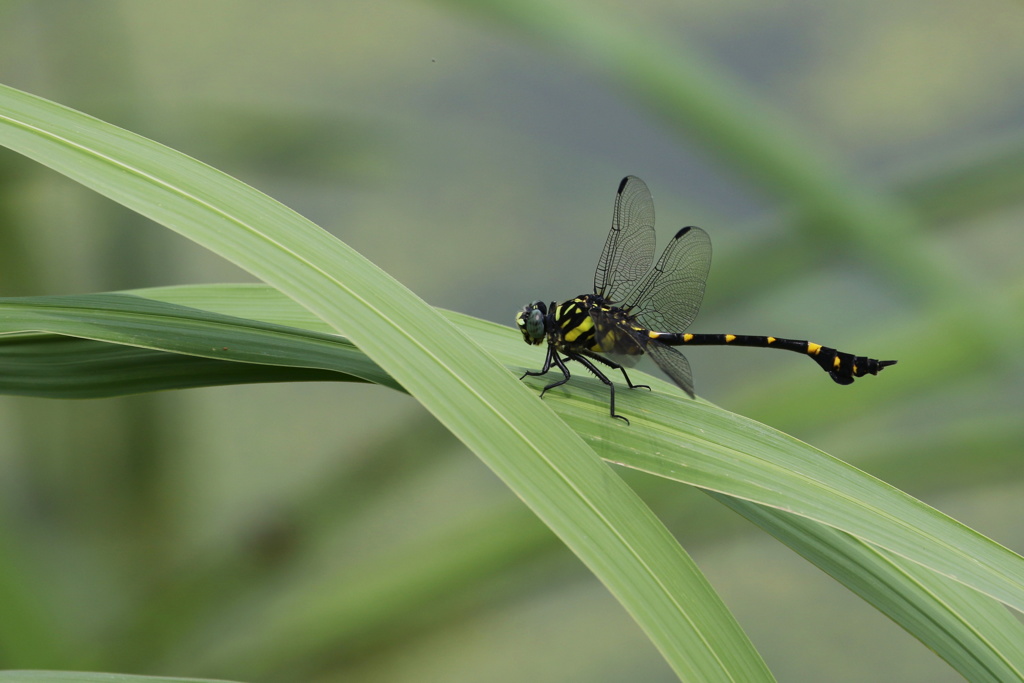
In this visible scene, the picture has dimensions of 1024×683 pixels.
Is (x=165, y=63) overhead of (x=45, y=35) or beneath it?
beneath

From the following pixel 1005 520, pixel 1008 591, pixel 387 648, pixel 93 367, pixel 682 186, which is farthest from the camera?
pixel 682 186

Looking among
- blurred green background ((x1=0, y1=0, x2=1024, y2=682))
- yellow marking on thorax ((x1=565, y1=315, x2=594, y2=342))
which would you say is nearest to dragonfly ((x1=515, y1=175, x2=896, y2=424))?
yellow marking on thorax ((x1=565, y1=315, x2=594, y2=342))

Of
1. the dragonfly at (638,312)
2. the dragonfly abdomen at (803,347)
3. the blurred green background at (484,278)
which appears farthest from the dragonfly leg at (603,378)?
the blurred green background at (484,278)

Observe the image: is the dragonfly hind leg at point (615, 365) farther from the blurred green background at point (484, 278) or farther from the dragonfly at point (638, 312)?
the blurred green background at point (484, 278)

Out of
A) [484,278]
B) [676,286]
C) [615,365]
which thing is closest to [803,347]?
[676,286]

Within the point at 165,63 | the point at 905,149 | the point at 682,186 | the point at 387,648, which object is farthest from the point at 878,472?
the point at 165,63

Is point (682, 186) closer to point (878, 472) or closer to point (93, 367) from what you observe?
point (878, 472)
